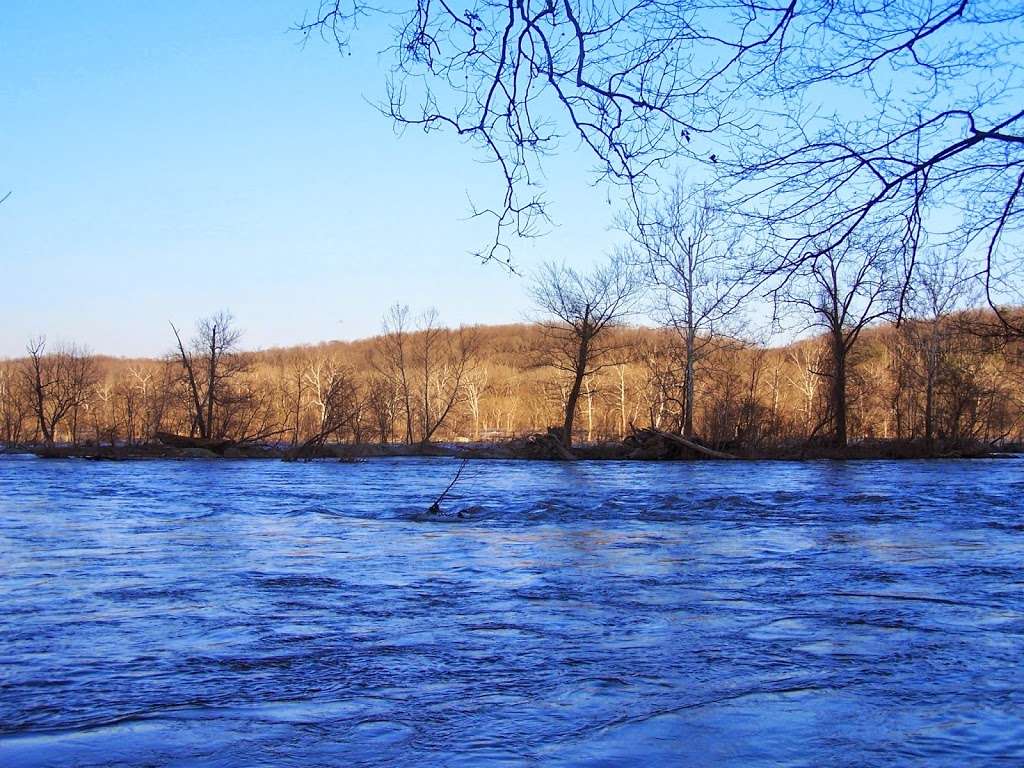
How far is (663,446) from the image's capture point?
3219cm

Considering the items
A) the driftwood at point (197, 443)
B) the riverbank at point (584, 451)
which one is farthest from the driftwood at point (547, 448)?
the driftwood at point (197, 443)

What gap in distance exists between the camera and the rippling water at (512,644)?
341cm

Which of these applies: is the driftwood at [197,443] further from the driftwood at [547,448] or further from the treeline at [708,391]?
the driftwood at [547,448]

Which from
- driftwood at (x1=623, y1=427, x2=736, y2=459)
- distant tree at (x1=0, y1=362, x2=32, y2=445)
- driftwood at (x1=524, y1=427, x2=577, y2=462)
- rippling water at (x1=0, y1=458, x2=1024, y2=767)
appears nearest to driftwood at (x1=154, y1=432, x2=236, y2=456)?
driftwood at (x1=524, y1=427, x2=577, y2=462)

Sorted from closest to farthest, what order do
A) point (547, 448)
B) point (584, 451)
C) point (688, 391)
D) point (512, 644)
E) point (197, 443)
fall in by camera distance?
point (512, 644), point (547, 448), point (584, 451), point (197, 443), point (688, 391)

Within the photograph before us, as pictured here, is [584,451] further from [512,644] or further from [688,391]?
[512,644]

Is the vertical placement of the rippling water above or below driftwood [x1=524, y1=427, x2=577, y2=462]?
below

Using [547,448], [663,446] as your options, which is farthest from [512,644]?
[547,448]

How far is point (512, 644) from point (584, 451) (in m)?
30.3

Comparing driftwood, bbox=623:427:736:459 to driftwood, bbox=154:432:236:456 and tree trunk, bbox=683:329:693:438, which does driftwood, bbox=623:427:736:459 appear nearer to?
tree trunk, bbox=683:329:693:438

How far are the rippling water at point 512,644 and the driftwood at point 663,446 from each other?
1991 centimetres

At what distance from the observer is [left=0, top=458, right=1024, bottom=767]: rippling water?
3.41 m

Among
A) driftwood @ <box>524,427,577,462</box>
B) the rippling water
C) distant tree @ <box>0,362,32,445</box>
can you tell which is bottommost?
the rippling water

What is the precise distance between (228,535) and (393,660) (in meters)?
6.16
